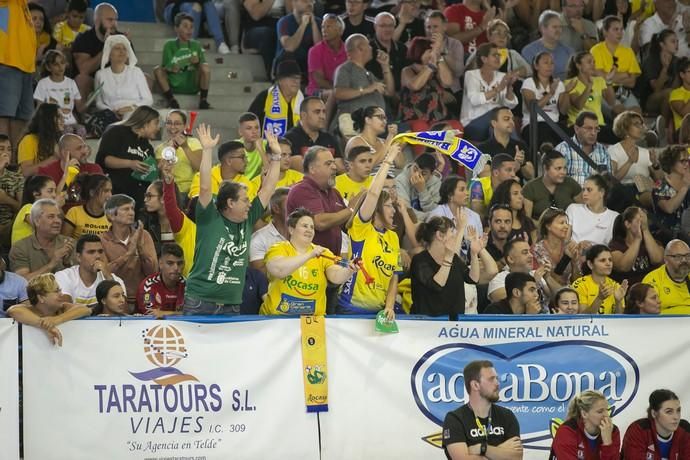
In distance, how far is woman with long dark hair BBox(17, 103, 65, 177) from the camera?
41.1 ft

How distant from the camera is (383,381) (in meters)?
10.2

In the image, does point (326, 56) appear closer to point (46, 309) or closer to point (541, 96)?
point (541, 96)

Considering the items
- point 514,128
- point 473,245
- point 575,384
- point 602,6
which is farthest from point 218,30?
point 575,384

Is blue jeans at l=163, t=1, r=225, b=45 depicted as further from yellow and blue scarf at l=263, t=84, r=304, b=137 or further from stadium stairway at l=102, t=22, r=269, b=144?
yellow and blue scarf at l=263, t=84, r=304, b=137

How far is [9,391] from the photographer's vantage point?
9.60 metres

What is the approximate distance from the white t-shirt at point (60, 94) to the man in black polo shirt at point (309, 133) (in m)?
2.28

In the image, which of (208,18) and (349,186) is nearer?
(349,186)

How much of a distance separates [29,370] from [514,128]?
22.2ft

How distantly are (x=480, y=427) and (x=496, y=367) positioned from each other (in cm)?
136

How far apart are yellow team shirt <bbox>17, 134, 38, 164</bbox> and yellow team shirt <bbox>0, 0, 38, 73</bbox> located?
2.94 feet

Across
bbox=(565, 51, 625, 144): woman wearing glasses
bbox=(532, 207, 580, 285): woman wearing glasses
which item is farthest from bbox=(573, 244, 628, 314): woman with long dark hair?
bbox=(565, 51, 625, 144): woman wearing glasses

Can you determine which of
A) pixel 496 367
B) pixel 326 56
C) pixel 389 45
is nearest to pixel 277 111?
pixel 326 56

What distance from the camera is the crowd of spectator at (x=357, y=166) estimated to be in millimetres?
10531

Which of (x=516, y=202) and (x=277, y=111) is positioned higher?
(x=277, y=111)
